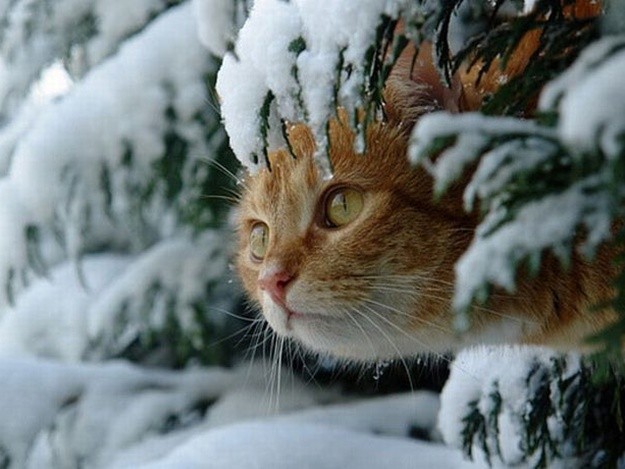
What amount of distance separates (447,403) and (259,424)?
412 millimetres

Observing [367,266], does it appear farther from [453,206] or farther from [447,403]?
[447,403]

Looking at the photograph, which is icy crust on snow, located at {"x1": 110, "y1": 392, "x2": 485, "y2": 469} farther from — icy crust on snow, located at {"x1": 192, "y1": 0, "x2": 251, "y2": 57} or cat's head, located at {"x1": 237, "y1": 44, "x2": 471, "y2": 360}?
icy crust on snow, located at {"x1": 192, "y1": 0, "x2": 251, "y2": 57}

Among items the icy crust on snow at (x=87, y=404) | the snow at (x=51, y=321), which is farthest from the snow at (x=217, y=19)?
the snow at (x=51, y=321)

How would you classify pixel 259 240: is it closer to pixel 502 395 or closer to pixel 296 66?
pixel 502 395

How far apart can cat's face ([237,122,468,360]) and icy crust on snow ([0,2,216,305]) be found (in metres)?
0.88

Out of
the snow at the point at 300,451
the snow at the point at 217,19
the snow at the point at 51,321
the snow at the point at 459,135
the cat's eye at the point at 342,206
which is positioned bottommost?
the snow at the point at 300,451

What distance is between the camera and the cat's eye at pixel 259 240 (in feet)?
3.99

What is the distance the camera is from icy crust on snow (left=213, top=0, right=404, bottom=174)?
743 mm

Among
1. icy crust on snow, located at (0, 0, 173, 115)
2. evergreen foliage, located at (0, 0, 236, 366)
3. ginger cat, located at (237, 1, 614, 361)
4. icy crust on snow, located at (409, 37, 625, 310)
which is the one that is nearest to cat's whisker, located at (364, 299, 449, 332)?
ginger cat, located at (237, 1, 614, 361)

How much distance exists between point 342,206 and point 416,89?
0.15 metres

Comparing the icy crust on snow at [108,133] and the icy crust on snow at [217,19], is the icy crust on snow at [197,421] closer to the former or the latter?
the icy crust on snow at [108,133]

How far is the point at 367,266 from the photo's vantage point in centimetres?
103

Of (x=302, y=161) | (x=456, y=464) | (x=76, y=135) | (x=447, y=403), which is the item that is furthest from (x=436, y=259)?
(x=76, y=135)

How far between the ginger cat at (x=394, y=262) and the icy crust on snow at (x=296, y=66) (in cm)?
17
